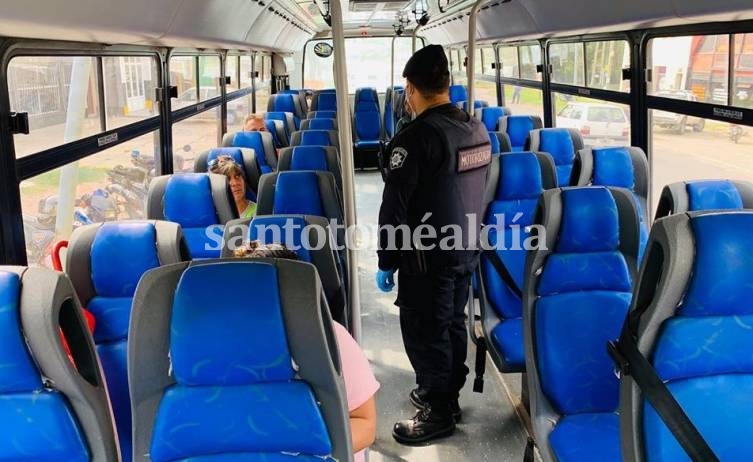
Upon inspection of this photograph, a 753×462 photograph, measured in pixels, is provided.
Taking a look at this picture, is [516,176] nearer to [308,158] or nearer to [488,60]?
[308,158]

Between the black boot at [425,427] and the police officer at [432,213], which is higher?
the police officer at [432,213]

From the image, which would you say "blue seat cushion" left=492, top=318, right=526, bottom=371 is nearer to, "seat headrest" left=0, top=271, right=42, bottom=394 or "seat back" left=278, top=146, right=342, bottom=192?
"seat back" left=278, top=146, right=342, bottom=192

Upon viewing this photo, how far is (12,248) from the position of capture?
292 cm

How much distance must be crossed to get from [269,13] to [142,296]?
6.96 m

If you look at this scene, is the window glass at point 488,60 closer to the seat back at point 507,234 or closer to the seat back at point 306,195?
the seat back at point 507,234

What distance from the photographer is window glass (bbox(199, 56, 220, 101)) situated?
703 cm

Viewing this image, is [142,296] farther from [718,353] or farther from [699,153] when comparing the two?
[699,153]

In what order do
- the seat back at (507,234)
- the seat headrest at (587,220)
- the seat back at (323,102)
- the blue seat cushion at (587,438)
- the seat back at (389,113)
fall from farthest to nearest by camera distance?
the seat back at (389,113), the seat back at (323,102), the seat back at (507,234), the seat headrest at (587,220), the blue seat cushion at (587,438)

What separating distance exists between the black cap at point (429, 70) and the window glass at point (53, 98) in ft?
5.78

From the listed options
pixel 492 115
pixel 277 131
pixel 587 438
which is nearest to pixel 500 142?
pixel 492 115

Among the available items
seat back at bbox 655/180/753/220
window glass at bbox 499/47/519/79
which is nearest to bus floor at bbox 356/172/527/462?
seat back at bbox 655/180/753/220

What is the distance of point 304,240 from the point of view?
9.34 ft

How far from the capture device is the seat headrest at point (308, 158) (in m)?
5.13

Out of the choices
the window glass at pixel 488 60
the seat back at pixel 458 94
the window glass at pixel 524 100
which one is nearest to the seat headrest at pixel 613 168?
the window glass at pixel 524 100
